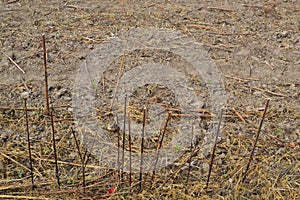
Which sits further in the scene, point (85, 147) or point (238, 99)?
point (238, 99)

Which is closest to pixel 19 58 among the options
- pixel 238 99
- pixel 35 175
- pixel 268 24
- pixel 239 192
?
pixel 35 175

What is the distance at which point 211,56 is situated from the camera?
265 centimetres

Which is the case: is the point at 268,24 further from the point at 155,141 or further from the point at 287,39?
the point at 155,141

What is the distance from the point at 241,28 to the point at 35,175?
1.88m

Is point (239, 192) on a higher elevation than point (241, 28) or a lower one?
lower

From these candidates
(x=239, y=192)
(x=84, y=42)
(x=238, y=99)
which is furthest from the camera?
(x=84, y=42)

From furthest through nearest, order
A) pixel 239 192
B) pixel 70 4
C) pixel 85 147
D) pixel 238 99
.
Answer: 1. pixel 70 4
2. pixel 238 99
3. pixel 85 147
4. pixel 239 192

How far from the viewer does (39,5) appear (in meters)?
3.17

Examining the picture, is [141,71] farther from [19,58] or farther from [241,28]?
[241,28]

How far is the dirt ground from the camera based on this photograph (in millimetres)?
1764

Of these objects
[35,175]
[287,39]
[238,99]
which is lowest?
[35,175]

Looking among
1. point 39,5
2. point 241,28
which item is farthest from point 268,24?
point 39,5

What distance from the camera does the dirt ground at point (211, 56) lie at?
176 centimetres

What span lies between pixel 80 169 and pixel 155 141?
0.39 metres
